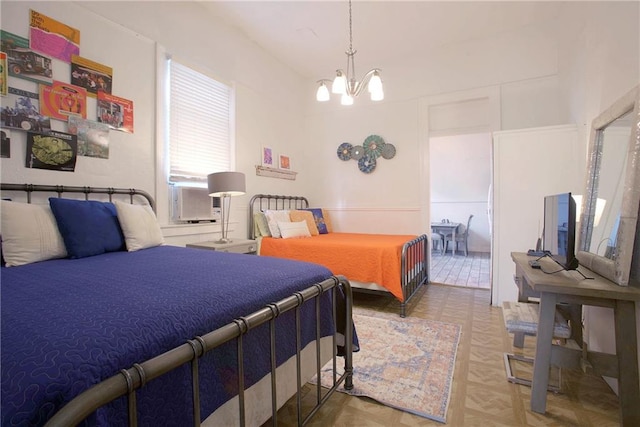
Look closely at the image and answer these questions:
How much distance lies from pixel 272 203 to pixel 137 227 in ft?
7.08

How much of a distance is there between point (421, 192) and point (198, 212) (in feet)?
9.14

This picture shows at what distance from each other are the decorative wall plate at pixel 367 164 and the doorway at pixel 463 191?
1.74m

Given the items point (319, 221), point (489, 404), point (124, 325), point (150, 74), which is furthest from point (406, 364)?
point (150, 74)

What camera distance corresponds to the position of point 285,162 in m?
4.40

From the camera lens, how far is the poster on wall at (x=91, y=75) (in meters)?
2.14

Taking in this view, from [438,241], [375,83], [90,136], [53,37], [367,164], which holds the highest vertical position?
[53,37]

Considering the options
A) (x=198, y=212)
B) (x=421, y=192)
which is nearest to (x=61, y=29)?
(x=198, y=212)

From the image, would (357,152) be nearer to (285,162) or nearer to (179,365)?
(285,162)

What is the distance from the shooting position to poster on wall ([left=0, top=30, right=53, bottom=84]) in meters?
1.83

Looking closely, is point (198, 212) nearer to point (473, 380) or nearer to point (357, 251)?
point (357, 251)

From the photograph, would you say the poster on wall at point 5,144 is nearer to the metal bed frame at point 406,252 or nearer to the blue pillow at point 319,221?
the metal bed frame at point 406,252

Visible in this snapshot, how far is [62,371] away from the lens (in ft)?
2.02

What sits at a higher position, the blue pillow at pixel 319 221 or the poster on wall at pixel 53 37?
the poster on wall at pixel 53 37

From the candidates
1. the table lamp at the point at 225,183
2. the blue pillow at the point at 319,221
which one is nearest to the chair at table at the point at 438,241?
the blue pillow at the point at 319,221
